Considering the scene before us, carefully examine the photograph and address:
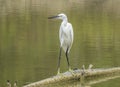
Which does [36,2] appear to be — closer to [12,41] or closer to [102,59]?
[12,41]

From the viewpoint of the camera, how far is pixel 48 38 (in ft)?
146

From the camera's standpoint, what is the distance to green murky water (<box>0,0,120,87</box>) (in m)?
29.2

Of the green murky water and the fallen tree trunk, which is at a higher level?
the fallen tree trunk

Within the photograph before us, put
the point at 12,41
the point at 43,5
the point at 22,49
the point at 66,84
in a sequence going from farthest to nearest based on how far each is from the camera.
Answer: the point at 43,5 → the point at 12,41 → the point at 22,49 → the point at 66,84

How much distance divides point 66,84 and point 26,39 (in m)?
20.3

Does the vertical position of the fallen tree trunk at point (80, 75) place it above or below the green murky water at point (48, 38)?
above

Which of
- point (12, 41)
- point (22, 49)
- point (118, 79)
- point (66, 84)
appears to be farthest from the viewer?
point (12, 41)

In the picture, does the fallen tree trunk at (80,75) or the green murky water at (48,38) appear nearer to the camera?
the fallen tree trunk at (80,75)

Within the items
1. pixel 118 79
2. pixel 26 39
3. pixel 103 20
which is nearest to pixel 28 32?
pixel 26 39

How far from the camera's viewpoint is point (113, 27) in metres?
55.3

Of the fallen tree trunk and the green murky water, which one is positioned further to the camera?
the green murky water

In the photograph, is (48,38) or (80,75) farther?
(48,38)

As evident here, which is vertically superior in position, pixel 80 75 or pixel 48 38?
pixel 80 75

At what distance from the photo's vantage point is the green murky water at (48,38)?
2922cm
